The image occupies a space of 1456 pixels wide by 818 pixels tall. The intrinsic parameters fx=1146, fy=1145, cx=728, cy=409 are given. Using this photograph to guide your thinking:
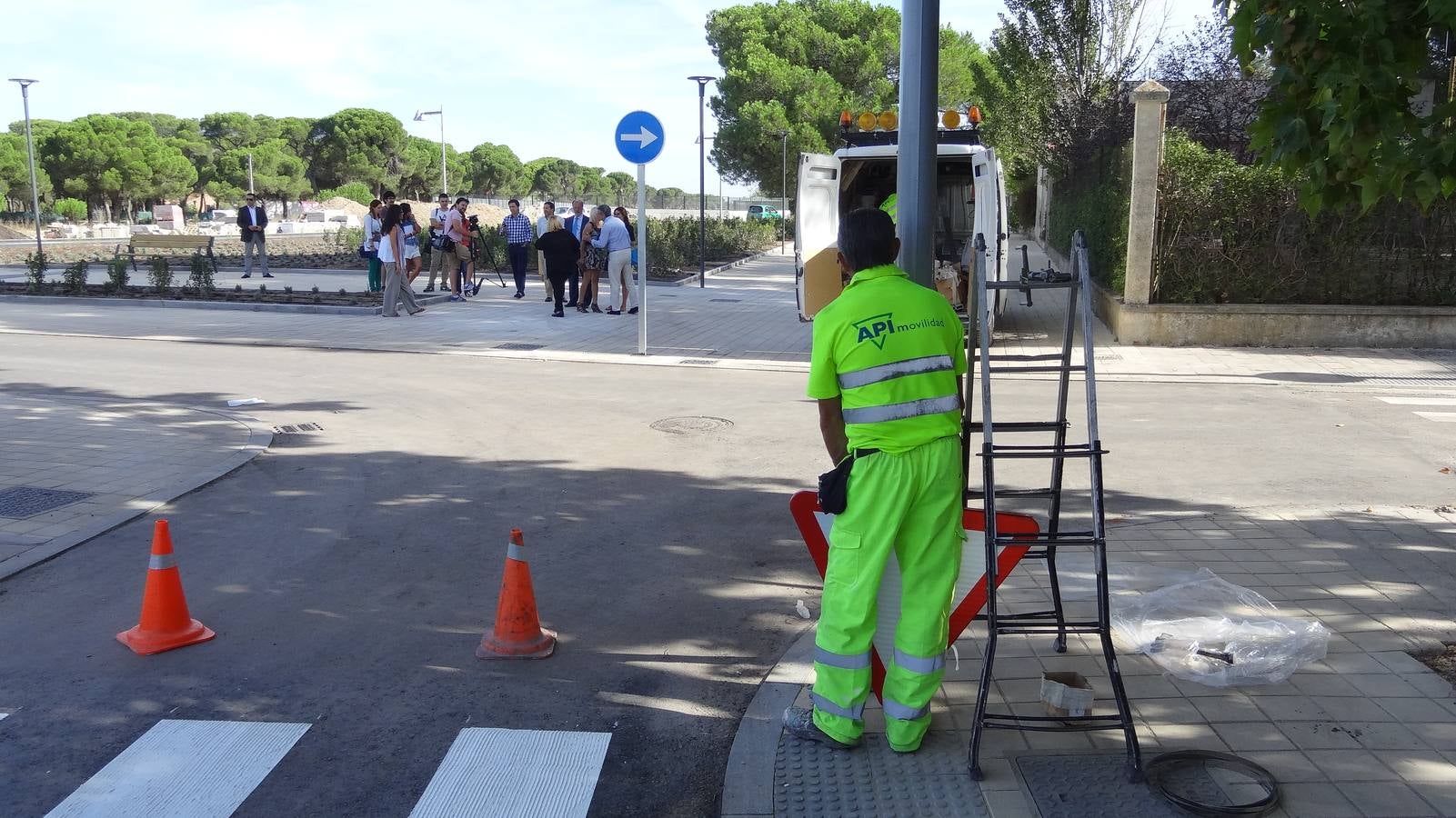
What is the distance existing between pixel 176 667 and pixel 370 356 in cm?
943

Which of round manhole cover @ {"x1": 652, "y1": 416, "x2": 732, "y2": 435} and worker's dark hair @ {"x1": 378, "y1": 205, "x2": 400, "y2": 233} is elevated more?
worker's dark hair @ {"x1": 378, "y1": 205, "x2": 400, "y2": 233}

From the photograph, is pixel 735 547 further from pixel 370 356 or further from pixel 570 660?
pixel 370 356

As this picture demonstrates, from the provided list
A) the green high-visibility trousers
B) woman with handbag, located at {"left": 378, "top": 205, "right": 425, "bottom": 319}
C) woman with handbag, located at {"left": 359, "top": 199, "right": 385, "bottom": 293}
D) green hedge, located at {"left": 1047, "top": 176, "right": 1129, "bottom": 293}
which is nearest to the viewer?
the green high-visibility trousers

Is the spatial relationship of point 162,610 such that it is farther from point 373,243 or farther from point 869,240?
point 373,243

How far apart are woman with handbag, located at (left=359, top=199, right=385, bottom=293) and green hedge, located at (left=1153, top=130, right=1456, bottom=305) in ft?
39.5

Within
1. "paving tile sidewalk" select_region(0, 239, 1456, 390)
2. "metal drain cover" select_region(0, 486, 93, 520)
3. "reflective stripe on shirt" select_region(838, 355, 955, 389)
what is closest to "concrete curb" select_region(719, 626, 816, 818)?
"reflective stripe on shirt" select_region(838, 355, 955, 389)

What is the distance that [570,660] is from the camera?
16.4 feet

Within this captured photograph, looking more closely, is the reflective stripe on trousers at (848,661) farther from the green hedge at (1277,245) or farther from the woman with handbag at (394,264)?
the woman with handbag at (394,264)

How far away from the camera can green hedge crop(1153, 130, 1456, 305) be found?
47.1ft

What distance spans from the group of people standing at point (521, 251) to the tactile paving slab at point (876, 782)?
569 inches

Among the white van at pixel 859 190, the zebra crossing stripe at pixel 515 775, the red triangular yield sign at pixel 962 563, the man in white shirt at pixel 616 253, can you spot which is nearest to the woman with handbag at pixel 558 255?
the man in white shirt at pixel 616 253

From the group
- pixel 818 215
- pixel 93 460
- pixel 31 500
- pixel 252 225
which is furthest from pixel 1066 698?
pixel 252 225

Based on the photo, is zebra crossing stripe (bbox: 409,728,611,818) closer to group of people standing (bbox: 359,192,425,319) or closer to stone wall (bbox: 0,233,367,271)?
group of people standing (bbox: 359,192,425,319)

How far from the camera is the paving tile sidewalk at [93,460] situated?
6730mm
